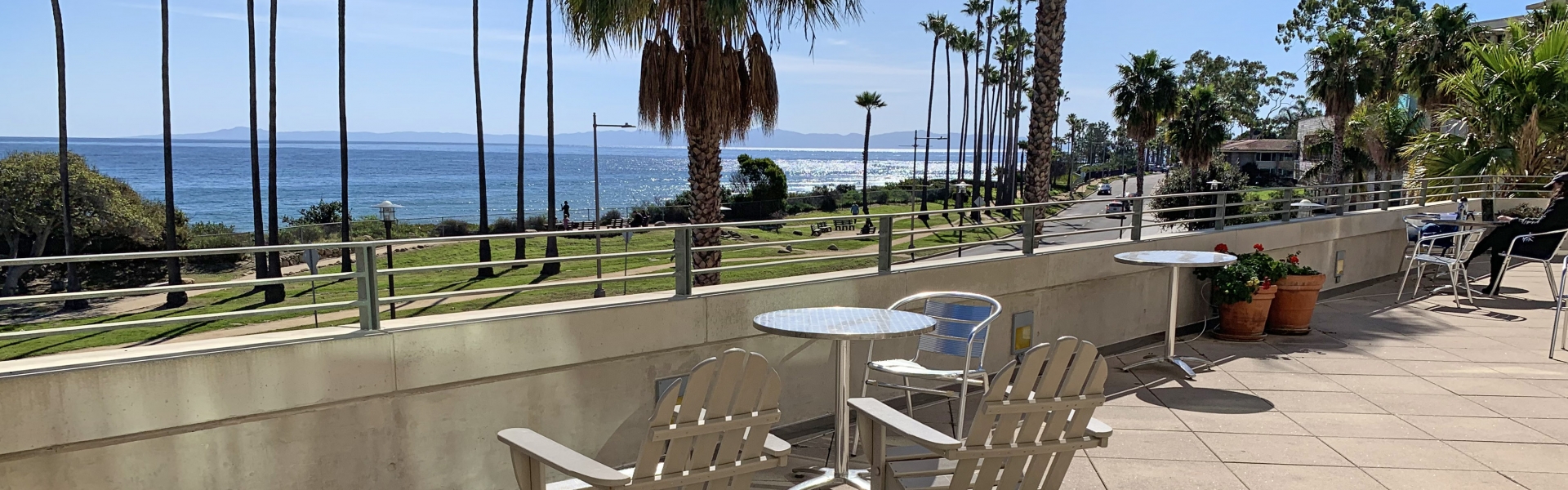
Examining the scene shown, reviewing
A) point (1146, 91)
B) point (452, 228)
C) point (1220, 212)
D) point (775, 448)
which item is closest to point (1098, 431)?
point (775, 448)

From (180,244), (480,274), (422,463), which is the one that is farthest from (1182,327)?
(180,244)

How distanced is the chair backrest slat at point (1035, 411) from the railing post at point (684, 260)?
2051mm

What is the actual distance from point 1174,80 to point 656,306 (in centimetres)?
4849

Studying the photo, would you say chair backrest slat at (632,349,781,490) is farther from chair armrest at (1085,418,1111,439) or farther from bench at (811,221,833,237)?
bench at (811,221,833,237)

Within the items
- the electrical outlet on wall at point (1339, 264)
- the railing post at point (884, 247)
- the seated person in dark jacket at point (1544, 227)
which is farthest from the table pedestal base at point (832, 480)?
the electrical outlet on wall at point (1339, 264)

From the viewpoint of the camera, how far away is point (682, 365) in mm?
4844

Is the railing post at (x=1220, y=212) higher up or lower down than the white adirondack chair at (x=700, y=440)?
higher up

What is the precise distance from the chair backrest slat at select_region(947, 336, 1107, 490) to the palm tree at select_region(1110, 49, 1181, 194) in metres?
47.3

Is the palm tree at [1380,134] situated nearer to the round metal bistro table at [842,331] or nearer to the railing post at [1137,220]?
the railing post at [1137,220]

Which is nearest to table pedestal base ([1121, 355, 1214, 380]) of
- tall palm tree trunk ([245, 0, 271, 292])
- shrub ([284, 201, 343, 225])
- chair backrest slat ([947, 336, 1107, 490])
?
chair backrest slat ([947, 336, 1107, 490])

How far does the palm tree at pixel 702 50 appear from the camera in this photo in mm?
10445

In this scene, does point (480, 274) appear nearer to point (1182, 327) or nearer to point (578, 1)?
point (578, 1)

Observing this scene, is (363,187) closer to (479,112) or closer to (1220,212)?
(479,112)

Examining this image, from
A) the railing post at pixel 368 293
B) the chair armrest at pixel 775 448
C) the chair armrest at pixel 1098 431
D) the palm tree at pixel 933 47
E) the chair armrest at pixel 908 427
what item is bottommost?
the chair armrest at pixel 775 448
